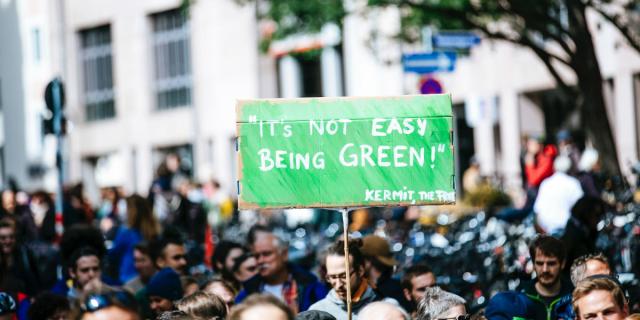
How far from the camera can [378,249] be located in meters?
12.1

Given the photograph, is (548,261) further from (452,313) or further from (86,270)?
(86,270)

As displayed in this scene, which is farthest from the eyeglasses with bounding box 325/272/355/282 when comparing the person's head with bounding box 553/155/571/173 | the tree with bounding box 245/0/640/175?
the tree with bounding box 245/0/640/175

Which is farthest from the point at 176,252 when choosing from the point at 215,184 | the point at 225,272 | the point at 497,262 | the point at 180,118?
the point at 180,118

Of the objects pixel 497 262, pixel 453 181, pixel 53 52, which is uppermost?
pixel 53 52

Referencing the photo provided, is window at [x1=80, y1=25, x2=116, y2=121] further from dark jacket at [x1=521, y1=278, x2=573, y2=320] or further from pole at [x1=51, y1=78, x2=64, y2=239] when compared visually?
dark jacket at [x1=521, y1=278, x2=573, y2=320]

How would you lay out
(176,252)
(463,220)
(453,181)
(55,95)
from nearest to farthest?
(453,181) < (176,252) < (55,95) < (463,220)

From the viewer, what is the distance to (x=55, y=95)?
19.8 meters

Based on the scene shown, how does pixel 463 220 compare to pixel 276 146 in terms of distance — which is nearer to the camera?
pixel 276 146

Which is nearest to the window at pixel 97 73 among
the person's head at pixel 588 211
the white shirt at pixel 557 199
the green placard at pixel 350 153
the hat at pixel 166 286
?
the white shirt at pixel 557 199

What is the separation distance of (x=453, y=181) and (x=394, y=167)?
34 centimetres

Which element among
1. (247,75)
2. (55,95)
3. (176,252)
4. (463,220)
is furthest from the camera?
(247,75)

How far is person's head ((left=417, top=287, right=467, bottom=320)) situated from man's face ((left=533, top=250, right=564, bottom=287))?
123cm

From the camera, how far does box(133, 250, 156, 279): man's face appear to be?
526 inches

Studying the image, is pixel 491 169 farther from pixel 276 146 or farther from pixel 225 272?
pixel 276 146
